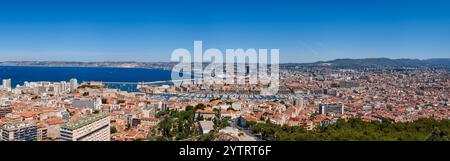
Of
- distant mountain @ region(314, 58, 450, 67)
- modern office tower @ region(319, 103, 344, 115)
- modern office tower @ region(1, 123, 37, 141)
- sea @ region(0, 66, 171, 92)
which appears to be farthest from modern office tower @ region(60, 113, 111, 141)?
sea @ region(0, 66, 171, 92)

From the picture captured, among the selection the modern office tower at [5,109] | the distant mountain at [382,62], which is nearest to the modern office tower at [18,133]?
the modern office tower at [5,109]

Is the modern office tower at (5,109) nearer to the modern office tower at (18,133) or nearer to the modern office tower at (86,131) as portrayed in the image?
the modern office tower at (18,133)

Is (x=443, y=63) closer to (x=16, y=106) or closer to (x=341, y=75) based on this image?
(x=341, y=75)

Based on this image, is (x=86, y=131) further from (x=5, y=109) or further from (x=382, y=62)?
(x=382, y=62)

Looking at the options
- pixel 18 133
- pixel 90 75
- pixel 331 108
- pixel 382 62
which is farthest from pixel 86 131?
pixel 90 75

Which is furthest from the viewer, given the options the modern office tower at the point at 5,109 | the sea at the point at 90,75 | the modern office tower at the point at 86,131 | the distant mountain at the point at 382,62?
the sea at the point at 90,75
